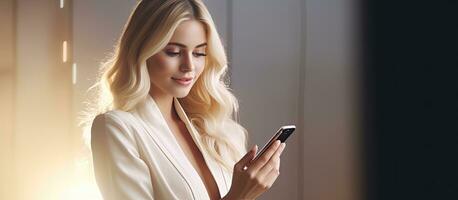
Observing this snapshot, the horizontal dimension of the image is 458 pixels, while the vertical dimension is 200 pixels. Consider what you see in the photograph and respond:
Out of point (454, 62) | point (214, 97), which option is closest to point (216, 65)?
point (214, 97)

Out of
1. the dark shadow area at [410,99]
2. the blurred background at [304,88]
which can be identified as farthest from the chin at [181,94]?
the dark shadow area at [410,99]

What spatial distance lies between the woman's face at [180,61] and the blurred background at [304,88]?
0.66 meters

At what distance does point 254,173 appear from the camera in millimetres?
1083

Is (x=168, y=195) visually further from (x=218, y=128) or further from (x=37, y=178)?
(x=37, y=178)

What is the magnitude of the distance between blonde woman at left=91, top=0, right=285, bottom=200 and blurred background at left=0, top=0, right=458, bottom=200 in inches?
23.9

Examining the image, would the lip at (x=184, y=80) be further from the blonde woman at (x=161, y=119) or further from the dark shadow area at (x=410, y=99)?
the dark shadow area at (x=410, y=99)

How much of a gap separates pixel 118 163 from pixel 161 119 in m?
0.14

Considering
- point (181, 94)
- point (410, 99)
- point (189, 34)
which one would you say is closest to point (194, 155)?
point (181, 94)

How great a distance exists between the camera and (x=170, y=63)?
3.75ft

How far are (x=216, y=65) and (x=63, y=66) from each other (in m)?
0.70

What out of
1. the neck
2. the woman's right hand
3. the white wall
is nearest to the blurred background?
the white wall

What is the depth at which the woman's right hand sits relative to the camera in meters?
1.08

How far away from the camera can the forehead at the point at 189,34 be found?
3.73 ft

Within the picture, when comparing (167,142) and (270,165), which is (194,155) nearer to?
(167,142)
